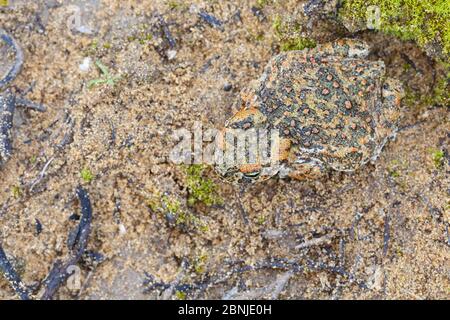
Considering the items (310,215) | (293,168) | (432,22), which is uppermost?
(432,22)

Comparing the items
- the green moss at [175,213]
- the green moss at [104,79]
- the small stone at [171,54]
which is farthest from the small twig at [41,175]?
the small stone at [171,54]

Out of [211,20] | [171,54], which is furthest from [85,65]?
[211,20]

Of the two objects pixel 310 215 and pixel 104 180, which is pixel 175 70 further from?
pixel 310 215

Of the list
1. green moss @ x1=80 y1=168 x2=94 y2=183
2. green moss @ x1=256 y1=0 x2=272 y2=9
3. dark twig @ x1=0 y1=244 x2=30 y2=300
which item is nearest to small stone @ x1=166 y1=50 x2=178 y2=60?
green moss @ x1=256 y1=0 x2=272 y2=9

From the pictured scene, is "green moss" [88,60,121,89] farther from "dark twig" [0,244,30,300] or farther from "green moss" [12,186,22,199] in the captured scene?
"dark twig" [0,244,30,300]

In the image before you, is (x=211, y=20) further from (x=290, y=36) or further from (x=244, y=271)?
(x=244, y=271)

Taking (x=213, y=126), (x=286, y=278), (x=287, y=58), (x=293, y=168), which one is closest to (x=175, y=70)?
(x=213, y=126)
